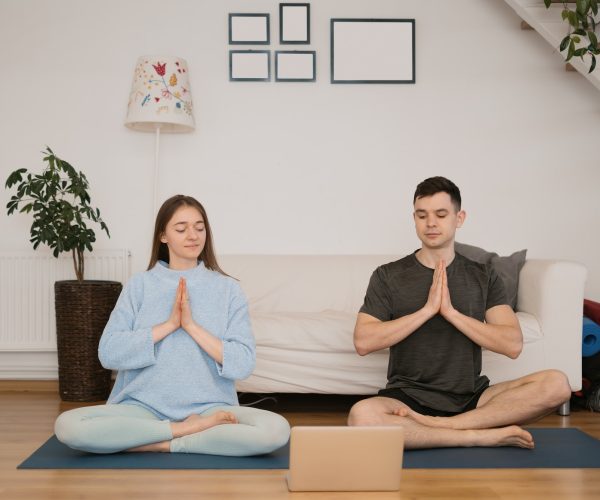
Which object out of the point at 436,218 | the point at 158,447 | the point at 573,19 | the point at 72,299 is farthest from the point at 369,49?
the point at 158,447

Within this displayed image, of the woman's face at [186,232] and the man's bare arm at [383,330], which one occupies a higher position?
the woman's face at [186,232]

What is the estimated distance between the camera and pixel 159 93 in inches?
155

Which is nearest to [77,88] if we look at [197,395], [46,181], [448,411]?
[46,181]

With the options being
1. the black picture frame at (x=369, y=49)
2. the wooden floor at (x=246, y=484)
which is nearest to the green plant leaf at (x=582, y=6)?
the black picture frame at (x=369, y=49)

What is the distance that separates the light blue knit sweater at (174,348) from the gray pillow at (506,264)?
4.51 feet

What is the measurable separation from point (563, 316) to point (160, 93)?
2.10 meters

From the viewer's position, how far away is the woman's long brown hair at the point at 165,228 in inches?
107

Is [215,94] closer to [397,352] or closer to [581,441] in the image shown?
[397,352]

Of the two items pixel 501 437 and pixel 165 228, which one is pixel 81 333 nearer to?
pixel 165 228

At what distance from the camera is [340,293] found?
3.98 metres

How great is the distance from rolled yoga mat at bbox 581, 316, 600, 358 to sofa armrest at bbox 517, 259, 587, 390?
207mm

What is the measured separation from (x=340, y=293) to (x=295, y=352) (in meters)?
0.64

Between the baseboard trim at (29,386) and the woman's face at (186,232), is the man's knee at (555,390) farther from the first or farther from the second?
the baseboard trim at (29,386)

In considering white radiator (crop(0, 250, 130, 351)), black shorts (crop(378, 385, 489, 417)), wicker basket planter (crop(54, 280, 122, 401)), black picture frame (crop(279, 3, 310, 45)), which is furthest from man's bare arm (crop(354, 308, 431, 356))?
black picture frame (crop(279, 3, 310, 45))
